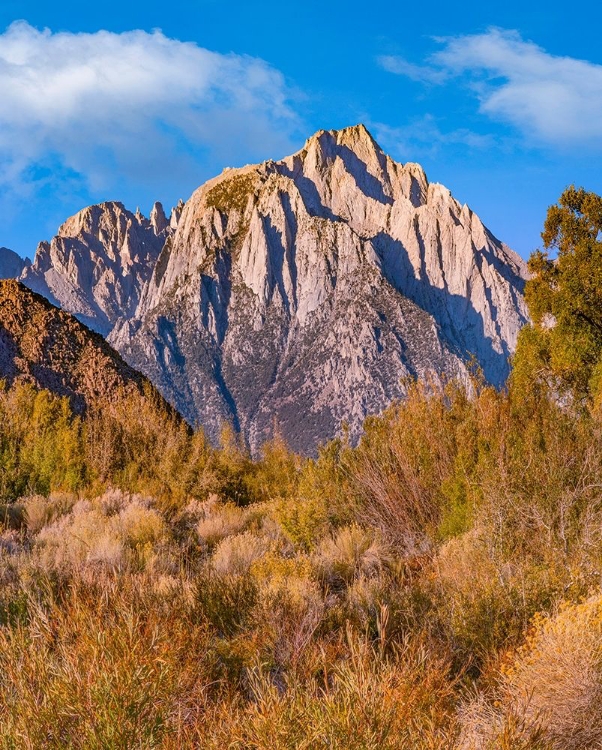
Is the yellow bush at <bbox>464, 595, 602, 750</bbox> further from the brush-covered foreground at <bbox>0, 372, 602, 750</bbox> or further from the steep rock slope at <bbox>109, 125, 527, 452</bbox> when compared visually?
the steep rock slope at <bbox>109, 125, 527, 452</bbox>

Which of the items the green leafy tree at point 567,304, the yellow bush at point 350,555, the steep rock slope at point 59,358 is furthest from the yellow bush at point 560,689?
the steep rock slope at point 59,358

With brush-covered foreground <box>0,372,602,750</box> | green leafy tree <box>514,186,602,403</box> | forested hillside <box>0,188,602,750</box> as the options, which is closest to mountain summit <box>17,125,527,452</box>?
green leafy tree <box>514,186,602,403</box>

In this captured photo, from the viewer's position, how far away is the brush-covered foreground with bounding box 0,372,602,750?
8.43 feet

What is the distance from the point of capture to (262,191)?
160 meters

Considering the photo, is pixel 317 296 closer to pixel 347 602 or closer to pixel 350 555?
pixel 350 555

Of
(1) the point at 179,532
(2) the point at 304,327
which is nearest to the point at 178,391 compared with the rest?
(2) the point at 304,327

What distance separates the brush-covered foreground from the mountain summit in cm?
9982

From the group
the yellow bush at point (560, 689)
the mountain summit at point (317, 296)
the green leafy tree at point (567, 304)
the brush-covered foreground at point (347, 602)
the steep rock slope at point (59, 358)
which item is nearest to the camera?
the brush-covered foreground at point (347, 602)

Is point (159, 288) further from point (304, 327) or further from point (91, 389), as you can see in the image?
point (91, 389)

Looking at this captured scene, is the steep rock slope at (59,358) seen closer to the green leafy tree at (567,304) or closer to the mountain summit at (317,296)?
the green leafy tree at (567,304)

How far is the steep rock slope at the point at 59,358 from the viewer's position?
66.6 feet

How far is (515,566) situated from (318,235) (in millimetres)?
148335

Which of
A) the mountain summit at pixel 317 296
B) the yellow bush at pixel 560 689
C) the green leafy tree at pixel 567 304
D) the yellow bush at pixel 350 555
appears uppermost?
the mountain summit at pixel 317 296

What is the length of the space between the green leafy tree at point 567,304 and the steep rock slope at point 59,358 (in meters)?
12.5
